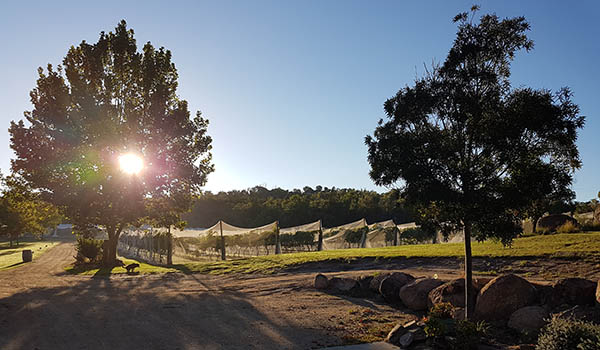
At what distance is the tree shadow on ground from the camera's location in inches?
386

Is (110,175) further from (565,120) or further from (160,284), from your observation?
(565,120)

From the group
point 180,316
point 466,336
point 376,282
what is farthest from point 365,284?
point 180,316

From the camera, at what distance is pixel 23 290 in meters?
18.4

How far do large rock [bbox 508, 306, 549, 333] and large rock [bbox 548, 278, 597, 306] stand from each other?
722 mm

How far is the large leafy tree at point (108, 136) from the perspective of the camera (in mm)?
26844

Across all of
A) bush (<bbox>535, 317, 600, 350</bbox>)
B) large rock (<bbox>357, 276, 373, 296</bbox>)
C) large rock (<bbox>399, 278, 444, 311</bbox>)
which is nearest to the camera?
bush (<bbox>535, 317, 600, 350</bbox>)

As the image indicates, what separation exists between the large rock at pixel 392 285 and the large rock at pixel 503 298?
11.2 feet

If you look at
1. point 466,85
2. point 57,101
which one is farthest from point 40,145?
point 466,85

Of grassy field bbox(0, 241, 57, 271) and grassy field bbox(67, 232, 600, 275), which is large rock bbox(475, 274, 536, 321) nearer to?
grassy field bbox(67, 232, 600, 275)

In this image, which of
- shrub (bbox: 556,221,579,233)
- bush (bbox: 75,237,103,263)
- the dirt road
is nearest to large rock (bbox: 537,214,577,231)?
shrub (bbox: 556,221,579,233)

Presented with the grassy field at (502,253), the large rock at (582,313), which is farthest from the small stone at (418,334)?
the grassy field at (502,253)

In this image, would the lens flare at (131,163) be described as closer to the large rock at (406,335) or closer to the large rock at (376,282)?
the large rock at (376,282)

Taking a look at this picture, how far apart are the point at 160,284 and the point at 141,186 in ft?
34.5

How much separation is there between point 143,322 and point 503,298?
1058 cm
